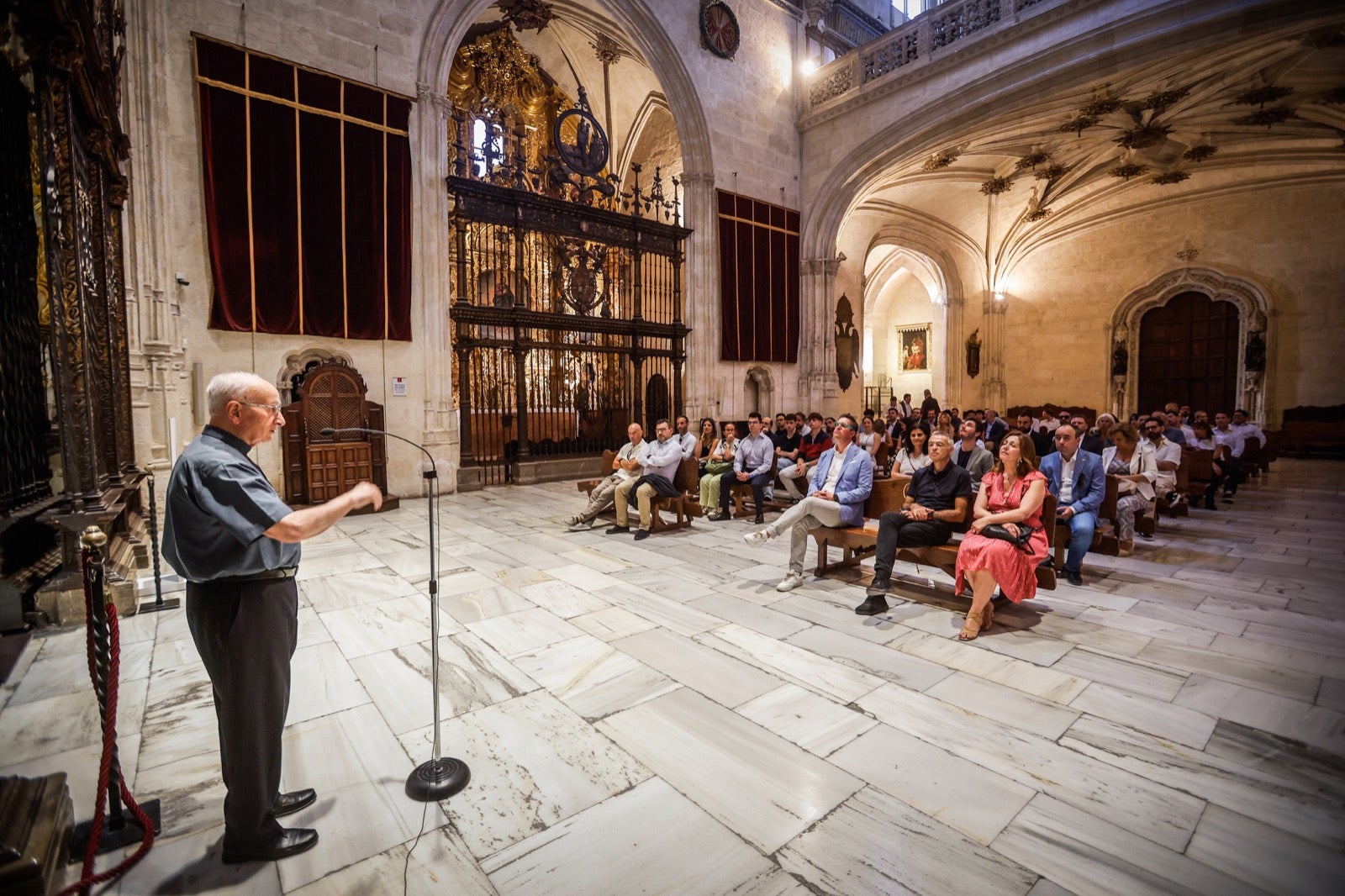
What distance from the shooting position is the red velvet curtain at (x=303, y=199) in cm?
773

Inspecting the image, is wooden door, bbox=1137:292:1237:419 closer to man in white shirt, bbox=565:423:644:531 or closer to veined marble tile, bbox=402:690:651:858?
man in white shirt, bbox=565:423:644:531

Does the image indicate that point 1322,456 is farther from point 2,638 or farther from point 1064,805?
point 2,638

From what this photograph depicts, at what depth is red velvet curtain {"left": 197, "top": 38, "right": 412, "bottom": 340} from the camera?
7734mm

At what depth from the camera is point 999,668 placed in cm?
329

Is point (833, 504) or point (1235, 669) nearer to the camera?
point (1235, 669)

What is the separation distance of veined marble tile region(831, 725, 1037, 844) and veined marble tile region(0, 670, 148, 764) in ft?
10.4

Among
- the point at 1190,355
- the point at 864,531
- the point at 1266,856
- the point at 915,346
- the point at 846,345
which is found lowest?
the point at 1266,856

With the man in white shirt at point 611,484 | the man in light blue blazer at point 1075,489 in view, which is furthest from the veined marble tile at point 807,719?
the man in white shirt at point 611,484

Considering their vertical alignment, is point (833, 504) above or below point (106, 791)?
above

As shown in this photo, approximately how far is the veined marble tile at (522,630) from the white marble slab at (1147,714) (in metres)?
2.73

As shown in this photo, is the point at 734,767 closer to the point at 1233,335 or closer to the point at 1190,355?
the point at 1233,335

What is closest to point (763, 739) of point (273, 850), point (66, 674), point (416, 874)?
point (416, 874)

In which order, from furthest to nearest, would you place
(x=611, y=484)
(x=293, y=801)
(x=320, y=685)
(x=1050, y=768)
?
1. (x=611, y=484)
2. (x=320, y=685)
3. (x=1050, y=768)
4. (x=293, y=801)

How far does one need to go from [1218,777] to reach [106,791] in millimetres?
3833
